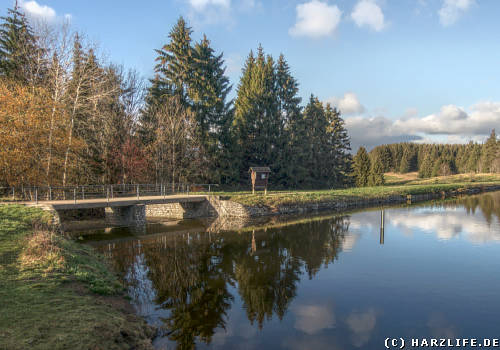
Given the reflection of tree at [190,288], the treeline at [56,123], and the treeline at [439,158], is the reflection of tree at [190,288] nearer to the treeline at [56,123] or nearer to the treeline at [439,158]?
the treeline at [56,123]

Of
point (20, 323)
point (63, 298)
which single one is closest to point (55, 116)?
point (63, 298)

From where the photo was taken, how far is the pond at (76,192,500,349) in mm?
9195

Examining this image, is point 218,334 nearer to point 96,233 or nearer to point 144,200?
point 96,233

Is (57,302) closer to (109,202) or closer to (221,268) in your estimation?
(221,268)

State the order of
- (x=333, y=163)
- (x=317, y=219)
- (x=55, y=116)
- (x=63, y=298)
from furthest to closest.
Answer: (x=333, y=163) < (x=317, y=219) < (x=55, y=116) < (x=63, y=298)

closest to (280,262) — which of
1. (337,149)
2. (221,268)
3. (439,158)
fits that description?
(221,268)

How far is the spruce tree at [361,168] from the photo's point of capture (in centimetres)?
6038

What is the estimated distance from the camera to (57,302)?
7910 millimetres

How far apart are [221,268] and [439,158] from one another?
114989 millimetres

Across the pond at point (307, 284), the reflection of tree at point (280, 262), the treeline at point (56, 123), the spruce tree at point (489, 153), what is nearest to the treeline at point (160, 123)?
the treeline at point (56, 123)

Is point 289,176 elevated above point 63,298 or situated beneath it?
elevated above

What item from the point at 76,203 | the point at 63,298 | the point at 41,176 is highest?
the point at 41,176

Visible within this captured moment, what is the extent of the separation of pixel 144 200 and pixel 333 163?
38.9 metres

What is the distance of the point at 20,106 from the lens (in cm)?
2236
